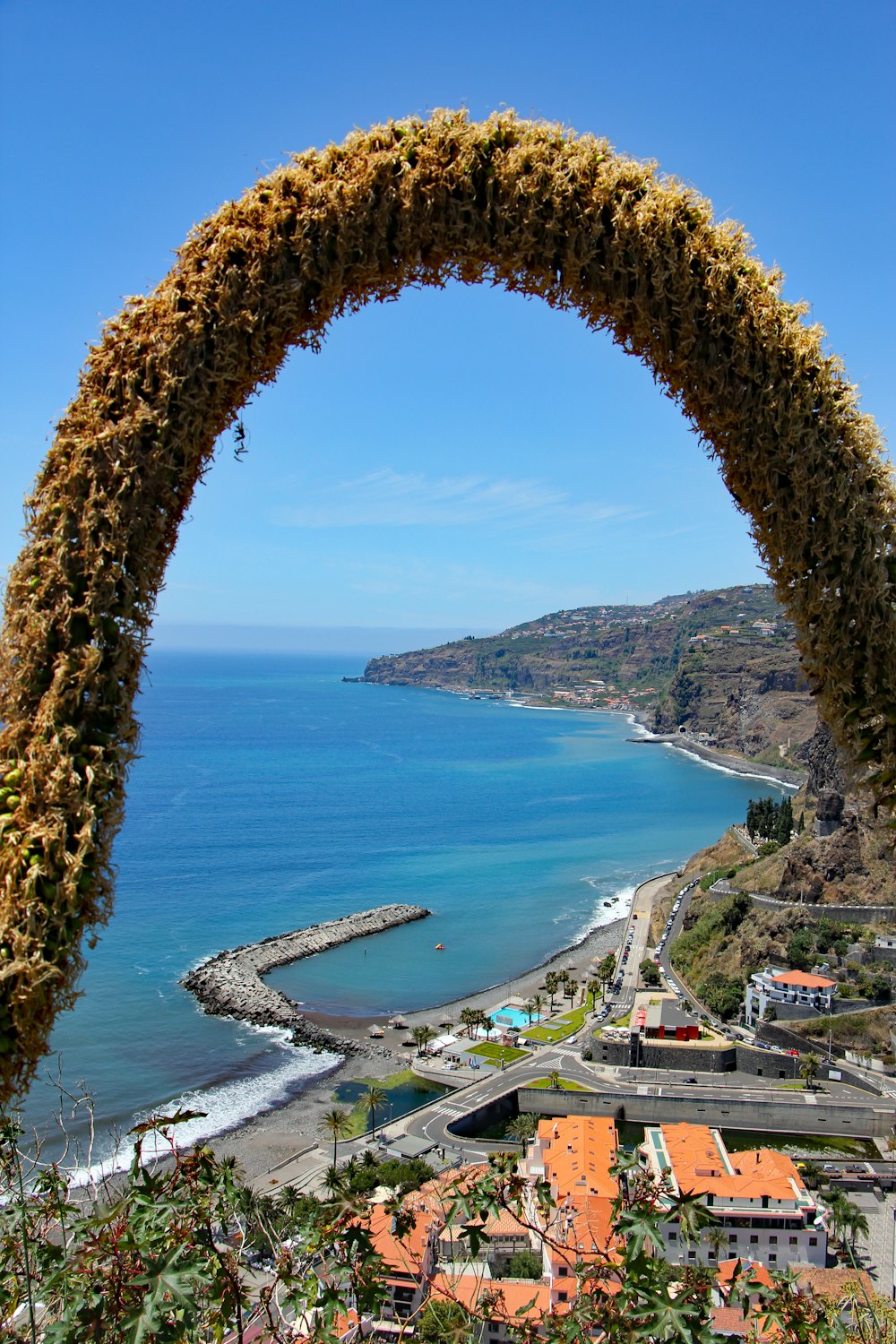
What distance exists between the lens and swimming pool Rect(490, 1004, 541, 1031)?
112ft

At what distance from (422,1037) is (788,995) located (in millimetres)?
13712

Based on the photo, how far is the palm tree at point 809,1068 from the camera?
29078mm

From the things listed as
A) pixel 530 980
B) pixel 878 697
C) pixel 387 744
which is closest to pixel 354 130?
pixel 878 697

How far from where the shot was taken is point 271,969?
40312 millimetres

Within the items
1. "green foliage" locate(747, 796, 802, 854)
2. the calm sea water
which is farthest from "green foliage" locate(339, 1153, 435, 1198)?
"green foliage" locate(747, 796, 802, 854)

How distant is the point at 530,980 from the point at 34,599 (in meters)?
40.4

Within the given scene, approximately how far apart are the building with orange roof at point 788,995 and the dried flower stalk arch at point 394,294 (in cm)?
3430

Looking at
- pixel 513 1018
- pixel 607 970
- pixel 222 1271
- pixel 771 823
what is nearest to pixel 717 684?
pixel 771 823

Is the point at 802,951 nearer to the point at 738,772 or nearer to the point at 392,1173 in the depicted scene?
the point at 392,1173

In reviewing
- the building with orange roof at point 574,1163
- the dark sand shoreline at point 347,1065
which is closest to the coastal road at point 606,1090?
the dark sand shoreline at point 347,1065

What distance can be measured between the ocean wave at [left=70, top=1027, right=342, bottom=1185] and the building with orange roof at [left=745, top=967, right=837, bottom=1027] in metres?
15.7

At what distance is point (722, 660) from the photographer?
5182 inches

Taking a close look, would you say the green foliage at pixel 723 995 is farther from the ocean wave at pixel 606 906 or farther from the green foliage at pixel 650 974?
the ocean wave at pixel 606 906

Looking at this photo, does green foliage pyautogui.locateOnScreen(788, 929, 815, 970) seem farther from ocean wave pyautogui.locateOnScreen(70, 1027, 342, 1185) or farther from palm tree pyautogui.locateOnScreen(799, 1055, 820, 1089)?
ocean wave pyautogui.locateOnScreen(70, 1027, 342, 1185)
